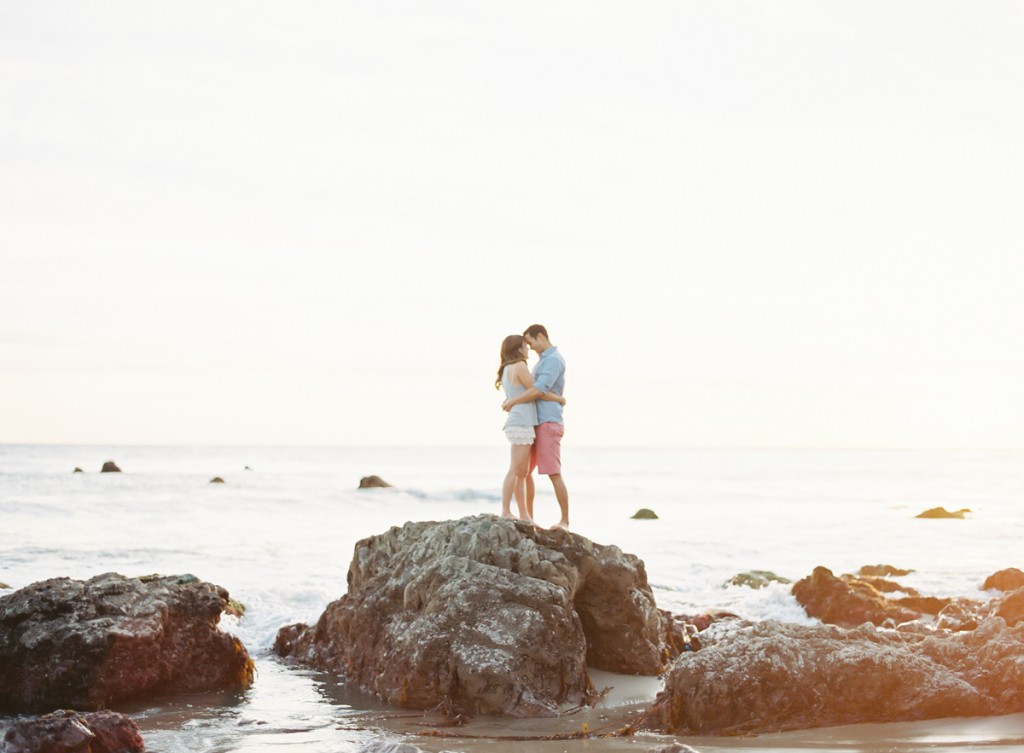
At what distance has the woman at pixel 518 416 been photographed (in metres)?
10.6

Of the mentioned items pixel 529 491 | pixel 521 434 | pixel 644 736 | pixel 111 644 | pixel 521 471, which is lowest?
pixel 644 736

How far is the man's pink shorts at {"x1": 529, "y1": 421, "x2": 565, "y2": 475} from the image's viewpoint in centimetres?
1062

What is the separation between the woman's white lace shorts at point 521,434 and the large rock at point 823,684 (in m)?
3.33

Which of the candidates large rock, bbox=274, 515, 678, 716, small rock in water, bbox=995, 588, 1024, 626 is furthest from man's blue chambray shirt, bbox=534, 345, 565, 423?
small rock in water, bbox=995, 588, 1024, 626

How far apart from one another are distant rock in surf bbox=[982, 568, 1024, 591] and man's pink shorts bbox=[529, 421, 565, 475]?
9018 mm

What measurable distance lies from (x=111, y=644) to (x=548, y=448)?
4.32 m

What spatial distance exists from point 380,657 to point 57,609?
276 centimetres

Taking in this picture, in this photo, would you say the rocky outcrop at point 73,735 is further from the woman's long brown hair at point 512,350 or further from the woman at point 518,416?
the woman's long brown hair at point 512,350

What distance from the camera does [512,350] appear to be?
10648 mm

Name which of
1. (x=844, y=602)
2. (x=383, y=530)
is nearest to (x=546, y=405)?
(x=844, y=602)

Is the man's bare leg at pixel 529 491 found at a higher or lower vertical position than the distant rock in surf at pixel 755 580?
higher

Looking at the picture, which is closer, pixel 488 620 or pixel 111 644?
pixel 488 620

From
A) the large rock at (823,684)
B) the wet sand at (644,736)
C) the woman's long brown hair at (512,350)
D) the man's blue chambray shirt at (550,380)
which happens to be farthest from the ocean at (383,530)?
the woman's long brown hair at (512,350)

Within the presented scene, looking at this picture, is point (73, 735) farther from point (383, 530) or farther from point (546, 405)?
point (383, 530)
